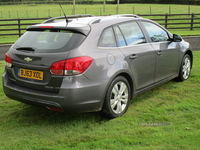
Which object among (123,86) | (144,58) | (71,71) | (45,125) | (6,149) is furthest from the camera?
(144,58)

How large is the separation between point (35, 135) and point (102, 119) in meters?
1.10

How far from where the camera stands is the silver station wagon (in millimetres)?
3717

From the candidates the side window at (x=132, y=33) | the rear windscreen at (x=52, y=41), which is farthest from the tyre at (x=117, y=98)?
the rear windscreen at (x=52, y=41)

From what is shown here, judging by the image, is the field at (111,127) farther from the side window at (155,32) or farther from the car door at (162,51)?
the side window at (155,32)

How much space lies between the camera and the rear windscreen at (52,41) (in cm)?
382

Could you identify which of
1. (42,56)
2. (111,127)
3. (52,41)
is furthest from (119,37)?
(111,127)

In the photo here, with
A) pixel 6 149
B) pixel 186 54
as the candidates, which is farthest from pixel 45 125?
pixel 186 54

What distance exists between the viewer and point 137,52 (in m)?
4.65

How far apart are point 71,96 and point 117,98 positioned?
91cm

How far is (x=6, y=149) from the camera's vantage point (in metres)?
3.38

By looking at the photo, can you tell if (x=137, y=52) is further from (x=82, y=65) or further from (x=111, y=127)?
(x=111, y=127)

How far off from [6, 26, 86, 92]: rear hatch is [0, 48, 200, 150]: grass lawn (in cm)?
65

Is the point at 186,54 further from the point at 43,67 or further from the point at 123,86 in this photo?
the point at 43,67

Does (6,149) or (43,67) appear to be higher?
(43,67)
